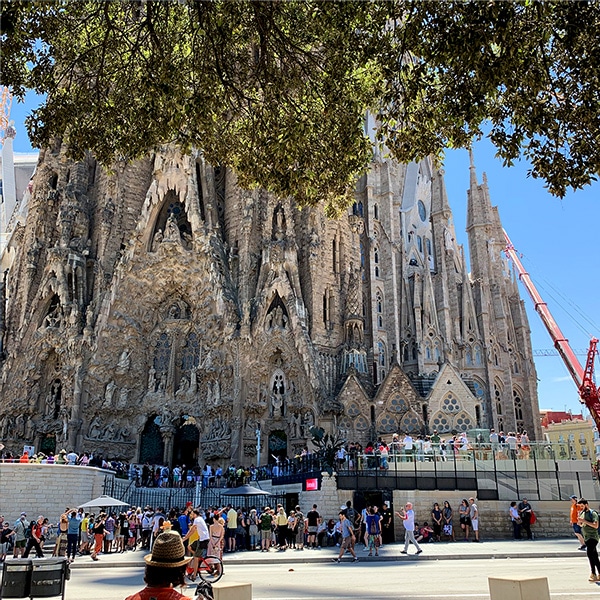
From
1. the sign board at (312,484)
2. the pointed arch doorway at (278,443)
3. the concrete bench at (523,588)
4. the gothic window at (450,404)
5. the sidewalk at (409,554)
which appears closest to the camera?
the concrete bench at (523,588)

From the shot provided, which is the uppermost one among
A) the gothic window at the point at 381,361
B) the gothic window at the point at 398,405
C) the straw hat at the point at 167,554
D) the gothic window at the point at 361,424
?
the gothic window at the point at 381,361

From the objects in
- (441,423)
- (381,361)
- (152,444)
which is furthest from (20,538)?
(441,423)

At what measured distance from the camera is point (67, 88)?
36.0 feet

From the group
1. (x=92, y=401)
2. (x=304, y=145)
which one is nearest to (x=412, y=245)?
(x=92, y=401)

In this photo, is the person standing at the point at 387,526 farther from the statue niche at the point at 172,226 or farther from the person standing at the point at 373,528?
the statue niche at the point at 172,226

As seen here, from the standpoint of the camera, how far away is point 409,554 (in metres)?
14.7

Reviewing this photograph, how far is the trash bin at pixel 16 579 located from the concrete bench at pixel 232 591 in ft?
9.88

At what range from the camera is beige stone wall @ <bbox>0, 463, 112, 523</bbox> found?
21359mm

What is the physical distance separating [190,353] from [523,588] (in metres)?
29.8

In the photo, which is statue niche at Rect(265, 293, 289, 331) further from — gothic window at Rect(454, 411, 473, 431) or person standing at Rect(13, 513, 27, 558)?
person standing at Rect(13, 513, 27, 558)

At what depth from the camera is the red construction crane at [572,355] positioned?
37.8 m

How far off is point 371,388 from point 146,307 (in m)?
13.4

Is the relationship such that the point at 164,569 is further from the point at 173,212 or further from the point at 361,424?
the point at 173,212

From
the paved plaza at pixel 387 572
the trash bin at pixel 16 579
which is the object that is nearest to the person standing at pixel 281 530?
the paved plaza at pixel 387 572
